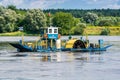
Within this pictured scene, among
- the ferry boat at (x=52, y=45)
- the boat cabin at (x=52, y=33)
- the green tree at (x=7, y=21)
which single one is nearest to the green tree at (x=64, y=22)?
the green tree at (x=7, y=21)

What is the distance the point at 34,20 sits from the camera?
17488 centimetres

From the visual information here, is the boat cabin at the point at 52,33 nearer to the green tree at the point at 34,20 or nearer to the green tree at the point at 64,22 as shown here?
the green tree at the point at 34,20

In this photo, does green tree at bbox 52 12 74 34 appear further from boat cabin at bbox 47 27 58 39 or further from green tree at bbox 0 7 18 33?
boat cabin at bbox 47 27 58 39

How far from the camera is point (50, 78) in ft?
129

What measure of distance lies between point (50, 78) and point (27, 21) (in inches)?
5510

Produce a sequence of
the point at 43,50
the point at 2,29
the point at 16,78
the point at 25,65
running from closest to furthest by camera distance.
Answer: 1. the point at 16,78
2. the point at 25,65
3. the point at 43,50
4. the point at 2,29

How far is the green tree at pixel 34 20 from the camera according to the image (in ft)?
568

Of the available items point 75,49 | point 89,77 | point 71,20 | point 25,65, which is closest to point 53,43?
point 75,49

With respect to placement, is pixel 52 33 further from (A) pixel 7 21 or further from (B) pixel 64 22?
(B) pixel 64 22

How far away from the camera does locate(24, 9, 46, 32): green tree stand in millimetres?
173250

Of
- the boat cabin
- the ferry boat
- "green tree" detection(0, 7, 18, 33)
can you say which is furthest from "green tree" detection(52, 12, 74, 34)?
the boat cabin

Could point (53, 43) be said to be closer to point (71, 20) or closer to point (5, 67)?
point (5, 67)

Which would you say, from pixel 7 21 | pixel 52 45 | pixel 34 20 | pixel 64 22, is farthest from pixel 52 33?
pixel 64 22

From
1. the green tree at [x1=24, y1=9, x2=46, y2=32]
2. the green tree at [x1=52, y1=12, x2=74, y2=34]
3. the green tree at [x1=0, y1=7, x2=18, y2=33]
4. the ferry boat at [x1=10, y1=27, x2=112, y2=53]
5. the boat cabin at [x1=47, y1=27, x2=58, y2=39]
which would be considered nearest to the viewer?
the ferry boat at [x1=10, y1=27, x2=112, y2=53]
